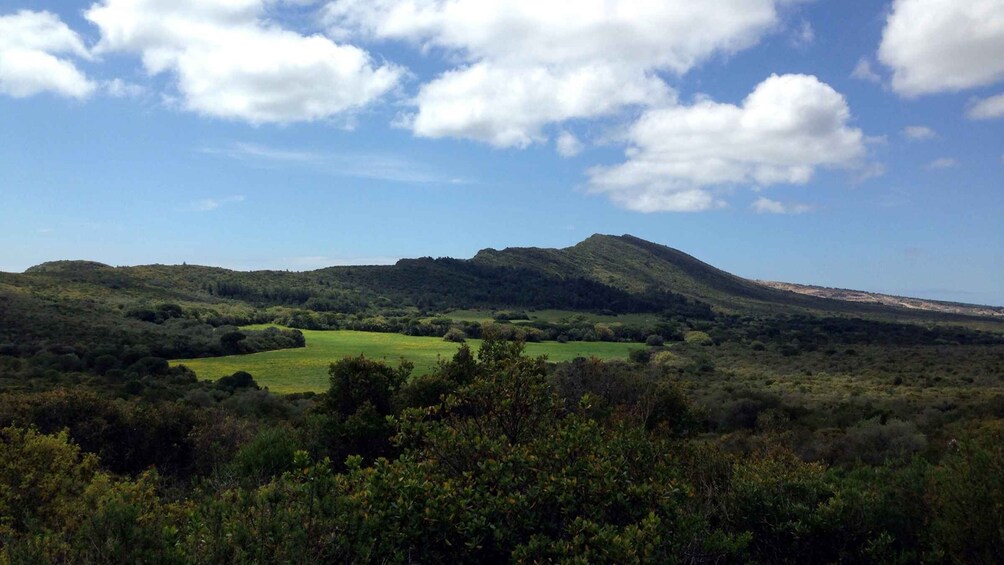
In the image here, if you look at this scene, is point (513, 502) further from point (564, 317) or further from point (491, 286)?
point (491, 286)

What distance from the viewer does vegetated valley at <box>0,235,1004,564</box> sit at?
6.18 meters

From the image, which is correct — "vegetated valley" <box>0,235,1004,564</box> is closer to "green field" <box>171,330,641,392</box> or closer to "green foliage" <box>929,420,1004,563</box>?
"green foliage" <box>929,420,1004,563</box>

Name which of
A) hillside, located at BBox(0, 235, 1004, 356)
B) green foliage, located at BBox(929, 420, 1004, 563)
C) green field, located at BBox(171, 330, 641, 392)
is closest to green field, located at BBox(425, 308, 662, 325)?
hillside, located at BBox(0, 235, 1004, 356)

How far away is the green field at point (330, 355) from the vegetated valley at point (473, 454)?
536 mm

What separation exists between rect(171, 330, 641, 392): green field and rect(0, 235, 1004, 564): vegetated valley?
1.76 feet

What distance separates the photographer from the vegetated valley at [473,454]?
20.3ft

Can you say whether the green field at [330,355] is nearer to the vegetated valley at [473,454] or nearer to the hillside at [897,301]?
the vegetated valley at [473,454]

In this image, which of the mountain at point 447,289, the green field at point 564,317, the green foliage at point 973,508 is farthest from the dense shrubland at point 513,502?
the green field at point 564,317

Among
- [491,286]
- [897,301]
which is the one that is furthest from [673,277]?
[897,301]

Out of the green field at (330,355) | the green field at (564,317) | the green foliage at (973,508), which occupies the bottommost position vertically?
→ the green field at (330,355)

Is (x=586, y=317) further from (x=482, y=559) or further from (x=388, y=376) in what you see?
(x=482, y=559)

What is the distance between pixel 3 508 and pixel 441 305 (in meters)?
102

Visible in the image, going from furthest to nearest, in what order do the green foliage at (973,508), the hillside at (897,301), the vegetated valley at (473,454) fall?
the hillside at (897,301) → the green foliage at (973,508) → the vegetated valley at (473,454)

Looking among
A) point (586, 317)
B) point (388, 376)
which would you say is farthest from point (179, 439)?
point (586, 317)
